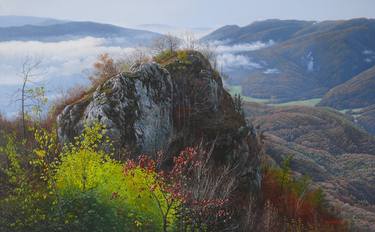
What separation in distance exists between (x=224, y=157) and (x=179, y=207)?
67.4 feet

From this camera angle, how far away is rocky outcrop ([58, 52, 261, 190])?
35.3 metres

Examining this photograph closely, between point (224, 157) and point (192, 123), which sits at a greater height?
point (192, 123)

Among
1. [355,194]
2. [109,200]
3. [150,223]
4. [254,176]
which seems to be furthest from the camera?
[355,194]

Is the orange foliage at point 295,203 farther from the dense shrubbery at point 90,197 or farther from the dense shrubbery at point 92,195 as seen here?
the dense shrubbery at point 90,197

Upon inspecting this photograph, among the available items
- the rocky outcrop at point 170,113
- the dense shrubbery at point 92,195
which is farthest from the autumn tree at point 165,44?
the dense shrubbery at point 92,195

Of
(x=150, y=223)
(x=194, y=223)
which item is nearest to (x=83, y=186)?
(x=150, y=223)

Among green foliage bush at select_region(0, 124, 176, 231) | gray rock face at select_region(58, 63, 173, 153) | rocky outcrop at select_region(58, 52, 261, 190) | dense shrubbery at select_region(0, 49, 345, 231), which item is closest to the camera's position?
green foliage bush at select_region(0, 124, 176, 231)

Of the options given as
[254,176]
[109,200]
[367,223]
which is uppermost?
[109,200]

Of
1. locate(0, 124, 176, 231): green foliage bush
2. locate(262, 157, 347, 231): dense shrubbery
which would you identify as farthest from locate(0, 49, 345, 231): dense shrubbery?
locate(262, 157, 347, 231): dense shrubbery

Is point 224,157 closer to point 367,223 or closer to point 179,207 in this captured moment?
point 179,207

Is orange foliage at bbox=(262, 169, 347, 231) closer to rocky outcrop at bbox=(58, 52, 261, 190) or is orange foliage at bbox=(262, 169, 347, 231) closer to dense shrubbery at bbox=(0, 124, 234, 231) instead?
rocky outcrop at bbox=(58, 52, 261, 190)

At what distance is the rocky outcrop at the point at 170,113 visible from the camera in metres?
35.3

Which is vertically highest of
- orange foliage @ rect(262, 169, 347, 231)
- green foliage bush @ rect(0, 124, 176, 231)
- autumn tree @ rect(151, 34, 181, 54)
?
autumn tree @ rect(151, 34, 181, 54)

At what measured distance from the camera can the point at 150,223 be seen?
23.3 meters
